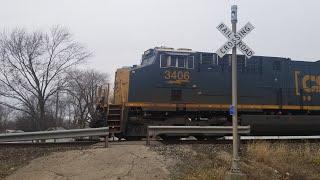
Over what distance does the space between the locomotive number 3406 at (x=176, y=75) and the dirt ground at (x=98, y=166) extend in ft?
17.1

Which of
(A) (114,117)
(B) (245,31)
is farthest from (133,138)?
(B) (245,31)

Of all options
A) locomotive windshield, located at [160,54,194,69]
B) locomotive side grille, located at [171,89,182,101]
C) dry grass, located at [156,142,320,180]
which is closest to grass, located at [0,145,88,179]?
dry grass, located at [156,142,320,180]

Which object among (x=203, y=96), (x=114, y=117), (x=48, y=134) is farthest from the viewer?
(x=203, y=96)

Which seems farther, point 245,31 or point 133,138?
point 133,138

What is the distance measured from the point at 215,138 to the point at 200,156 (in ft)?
15.8

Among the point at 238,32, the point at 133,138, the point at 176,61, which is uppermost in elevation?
the point at 176,61

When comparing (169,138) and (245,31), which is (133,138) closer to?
(169,138)

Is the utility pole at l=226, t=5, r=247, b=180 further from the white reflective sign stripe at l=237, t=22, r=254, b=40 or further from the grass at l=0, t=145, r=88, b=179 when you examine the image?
the grass at l=0, t=145, r=88, b=179

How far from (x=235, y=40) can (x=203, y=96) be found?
711 cm

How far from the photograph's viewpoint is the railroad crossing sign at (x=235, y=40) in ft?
33.7

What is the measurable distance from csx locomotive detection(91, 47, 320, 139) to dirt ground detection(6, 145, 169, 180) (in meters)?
4.25

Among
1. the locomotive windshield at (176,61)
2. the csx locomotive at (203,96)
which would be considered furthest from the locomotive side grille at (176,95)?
the locomotive windshield at (176,61)

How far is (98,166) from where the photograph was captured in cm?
1080

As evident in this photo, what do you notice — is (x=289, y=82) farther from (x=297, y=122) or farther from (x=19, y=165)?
(x=19, y=165)
